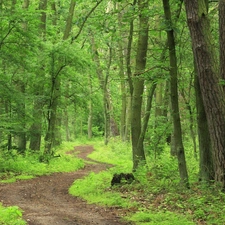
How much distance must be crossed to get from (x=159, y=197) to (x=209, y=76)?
3.39m

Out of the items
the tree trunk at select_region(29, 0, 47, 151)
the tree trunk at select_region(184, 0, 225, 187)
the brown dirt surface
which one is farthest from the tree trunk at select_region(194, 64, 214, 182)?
the tree trunk at select_region(29, 0, 47, 151)

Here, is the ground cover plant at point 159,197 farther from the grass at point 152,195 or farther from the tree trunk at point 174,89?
the tree trunk at point 174,89

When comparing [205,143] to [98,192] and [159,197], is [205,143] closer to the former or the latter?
[159,197]

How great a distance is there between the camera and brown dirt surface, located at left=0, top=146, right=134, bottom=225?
678cm

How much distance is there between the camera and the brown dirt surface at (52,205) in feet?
22.3

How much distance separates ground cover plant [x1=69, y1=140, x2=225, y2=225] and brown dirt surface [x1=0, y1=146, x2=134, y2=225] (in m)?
0.39

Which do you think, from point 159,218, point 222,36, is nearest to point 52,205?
point 159,218

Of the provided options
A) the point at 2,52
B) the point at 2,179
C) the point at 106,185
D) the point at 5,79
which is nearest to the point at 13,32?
the point at 2,52

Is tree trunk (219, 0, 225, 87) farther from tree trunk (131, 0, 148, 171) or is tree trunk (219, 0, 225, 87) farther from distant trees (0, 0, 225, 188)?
tree trunk (131, 0, 148, 171)

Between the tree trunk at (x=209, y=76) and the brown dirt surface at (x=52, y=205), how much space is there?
2765 millimetres

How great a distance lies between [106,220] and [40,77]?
10.5 m

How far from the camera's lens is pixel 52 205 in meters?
8.55

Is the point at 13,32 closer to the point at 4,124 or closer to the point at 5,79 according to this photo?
the point at 5,79

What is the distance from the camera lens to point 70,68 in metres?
16.4
